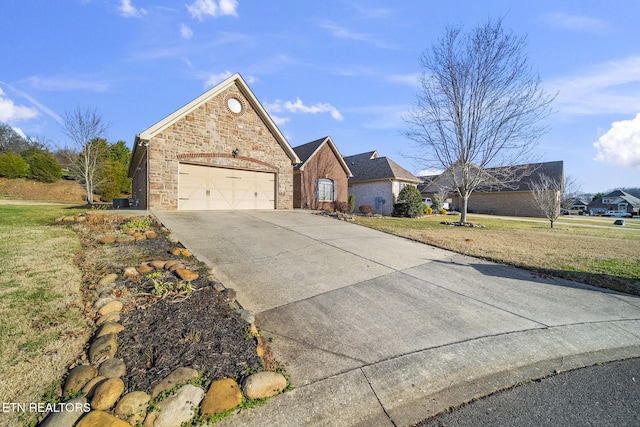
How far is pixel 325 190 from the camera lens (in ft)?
68.6

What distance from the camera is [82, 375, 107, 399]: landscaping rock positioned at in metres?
2.16

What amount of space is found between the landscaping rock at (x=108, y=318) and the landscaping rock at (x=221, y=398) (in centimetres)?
162

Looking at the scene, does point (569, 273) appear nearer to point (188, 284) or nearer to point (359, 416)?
point (359, 416)

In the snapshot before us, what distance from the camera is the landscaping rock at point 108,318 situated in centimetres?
309

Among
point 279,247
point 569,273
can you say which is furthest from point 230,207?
point 569,273

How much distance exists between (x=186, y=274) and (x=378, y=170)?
2268 cm

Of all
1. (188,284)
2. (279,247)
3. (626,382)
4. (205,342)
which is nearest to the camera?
(626,382)

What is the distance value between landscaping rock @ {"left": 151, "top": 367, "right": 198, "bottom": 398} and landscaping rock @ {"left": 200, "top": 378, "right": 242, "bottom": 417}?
0.72ft

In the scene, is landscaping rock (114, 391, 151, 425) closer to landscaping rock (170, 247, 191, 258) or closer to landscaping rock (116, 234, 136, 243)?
landscaping rock (170, 247, 191, 258)

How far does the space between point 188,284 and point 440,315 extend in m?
3.63

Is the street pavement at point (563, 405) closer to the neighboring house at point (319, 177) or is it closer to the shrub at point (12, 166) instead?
the neighboring house at point (319, 177)

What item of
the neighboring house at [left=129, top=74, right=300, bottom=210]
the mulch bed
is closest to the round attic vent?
the neighboring house at [left=129, top=74, right=300, bottom=210]

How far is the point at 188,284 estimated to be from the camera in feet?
13.4

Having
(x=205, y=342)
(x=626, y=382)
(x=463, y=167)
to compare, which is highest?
(x=463, y=167)
